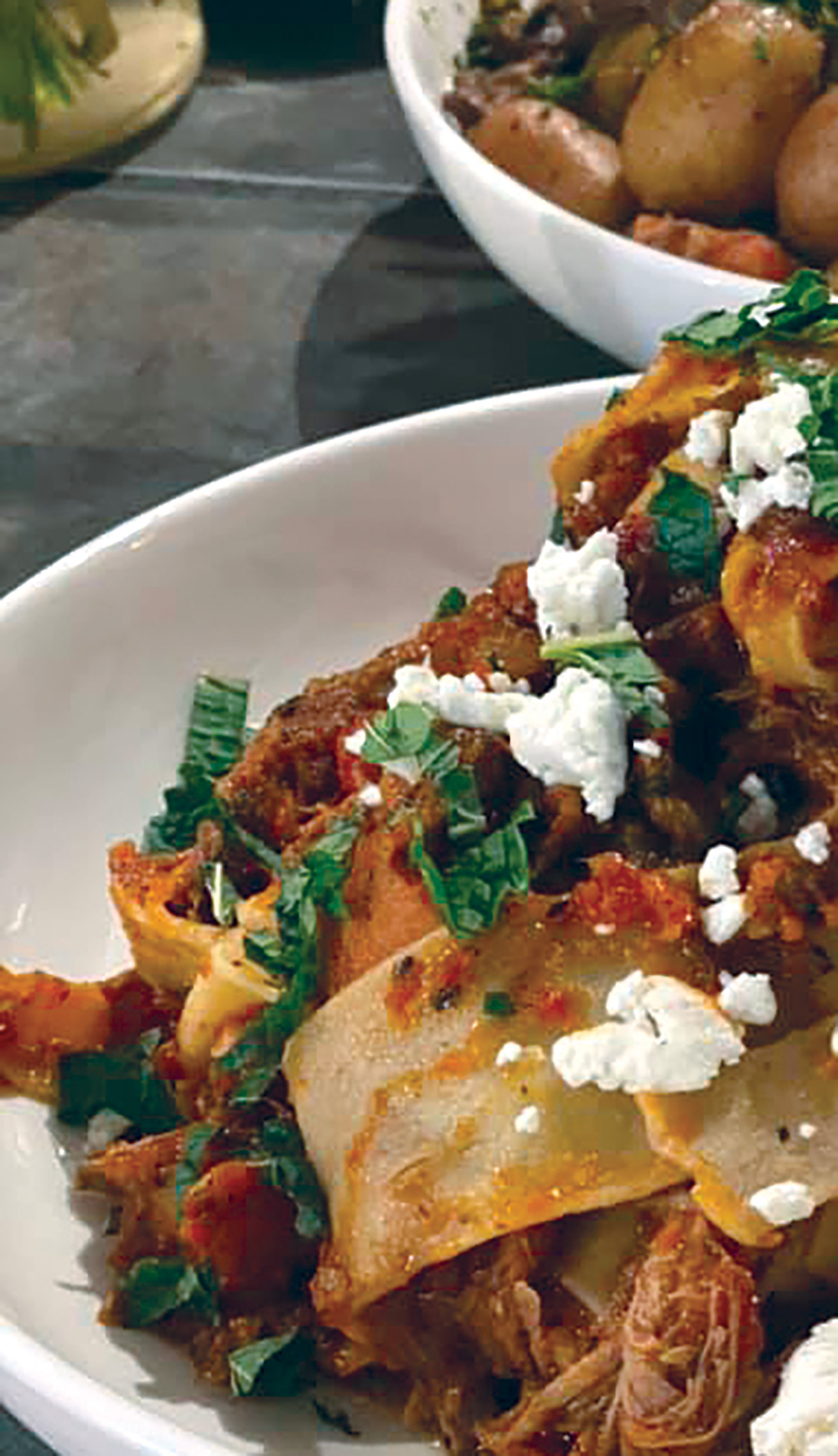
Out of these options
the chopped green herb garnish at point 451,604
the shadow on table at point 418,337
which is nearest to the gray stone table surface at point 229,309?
the shadow on table at point 418,337

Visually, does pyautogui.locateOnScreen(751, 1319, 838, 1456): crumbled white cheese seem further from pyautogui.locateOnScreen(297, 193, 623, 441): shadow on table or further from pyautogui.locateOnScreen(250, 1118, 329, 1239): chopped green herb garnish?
pyautogui.locateOnScreen(297, 193, 623, 441): shadow on table

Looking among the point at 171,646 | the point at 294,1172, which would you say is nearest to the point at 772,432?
the point at 294,1172

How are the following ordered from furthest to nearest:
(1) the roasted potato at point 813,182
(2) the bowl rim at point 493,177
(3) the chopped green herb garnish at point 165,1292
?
(1) the roasted potato at point 813,182 < (2) the bowl rim at point 493,177 < (3) the chopped green herb garnish at point 165,1292

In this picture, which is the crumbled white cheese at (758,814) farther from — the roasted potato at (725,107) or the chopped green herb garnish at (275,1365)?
the roasted potato at (725,107)

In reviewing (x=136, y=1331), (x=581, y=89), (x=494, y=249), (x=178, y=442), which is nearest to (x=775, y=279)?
(x=494, y=249)

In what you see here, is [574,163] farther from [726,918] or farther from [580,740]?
→ [726,918]

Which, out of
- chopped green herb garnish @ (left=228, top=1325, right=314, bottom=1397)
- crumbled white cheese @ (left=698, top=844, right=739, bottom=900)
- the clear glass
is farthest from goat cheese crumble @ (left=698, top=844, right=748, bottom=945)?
the clear glass
